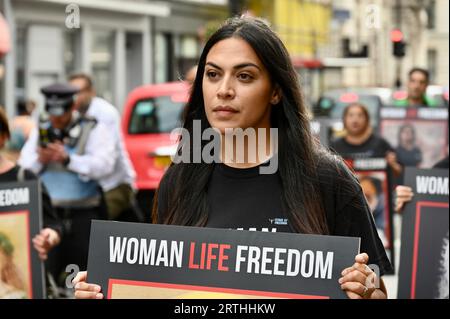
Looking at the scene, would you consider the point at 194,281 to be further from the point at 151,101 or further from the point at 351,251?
the point at 151,101

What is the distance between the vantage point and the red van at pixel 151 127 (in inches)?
611

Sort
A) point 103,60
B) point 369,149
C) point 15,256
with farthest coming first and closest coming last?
point 103,60 < point 369,149 < point 15,256

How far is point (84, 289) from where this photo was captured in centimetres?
382

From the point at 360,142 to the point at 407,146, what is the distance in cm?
216

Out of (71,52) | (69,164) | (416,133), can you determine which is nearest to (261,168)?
(69,164)

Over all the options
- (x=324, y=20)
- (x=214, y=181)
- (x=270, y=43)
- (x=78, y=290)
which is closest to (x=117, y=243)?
(x=78, y=290)

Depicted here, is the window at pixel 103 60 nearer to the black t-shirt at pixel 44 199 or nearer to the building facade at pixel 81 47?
the building facade at pixel 81 47

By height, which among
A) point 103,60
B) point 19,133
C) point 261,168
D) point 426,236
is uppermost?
point 261,168

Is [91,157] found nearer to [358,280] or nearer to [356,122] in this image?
[356,122]

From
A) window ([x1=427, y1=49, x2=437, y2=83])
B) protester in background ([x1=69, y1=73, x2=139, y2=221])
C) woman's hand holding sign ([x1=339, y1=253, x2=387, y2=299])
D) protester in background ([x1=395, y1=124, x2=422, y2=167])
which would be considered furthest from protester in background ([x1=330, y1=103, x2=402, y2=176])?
window ([x1=427, y1=49, x2=437, y2=83])

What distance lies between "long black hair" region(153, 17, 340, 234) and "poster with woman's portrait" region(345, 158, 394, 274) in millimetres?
8327

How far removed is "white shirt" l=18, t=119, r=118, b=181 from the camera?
1005 centimetres

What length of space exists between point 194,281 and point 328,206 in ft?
1.66

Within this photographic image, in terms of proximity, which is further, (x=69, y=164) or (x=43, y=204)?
(x=69, y=164)
